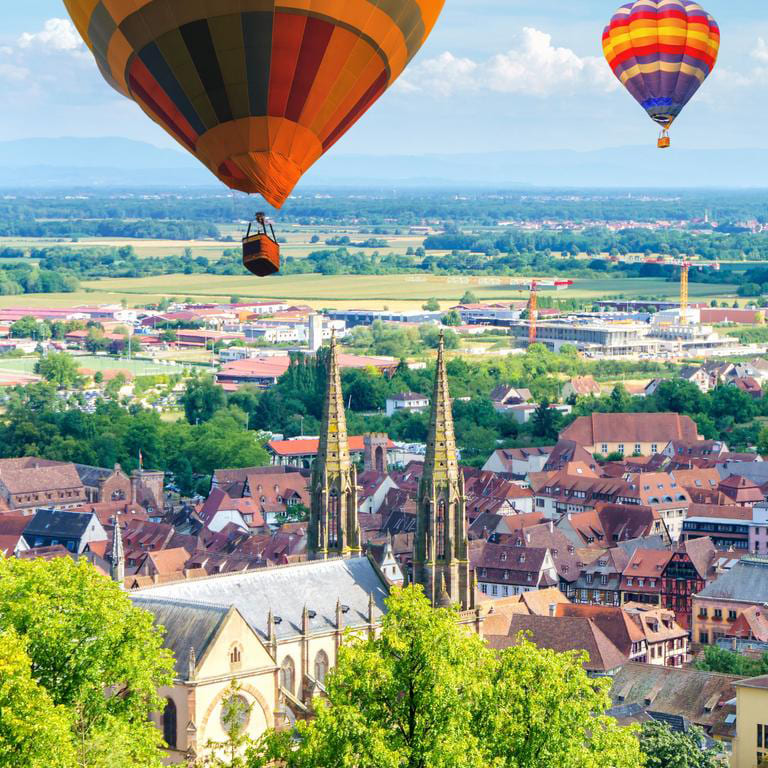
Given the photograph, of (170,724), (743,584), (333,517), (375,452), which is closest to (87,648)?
(170,724)

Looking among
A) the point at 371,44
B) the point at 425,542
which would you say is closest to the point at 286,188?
the point at 371,44

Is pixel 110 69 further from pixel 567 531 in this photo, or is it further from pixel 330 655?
pixel 567 531

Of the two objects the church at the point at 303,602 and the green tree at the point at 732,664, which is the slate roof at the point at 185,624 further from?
the green tree at the point at 732,664

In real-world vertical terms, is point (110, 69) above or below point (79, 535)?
above

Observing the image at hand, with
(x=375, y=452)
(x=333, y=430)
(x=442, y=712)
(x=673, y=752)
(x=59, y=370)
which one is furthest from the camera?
(x=59, y=370)

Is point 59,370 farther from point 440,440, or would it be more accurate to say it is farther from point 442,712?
point 442,712

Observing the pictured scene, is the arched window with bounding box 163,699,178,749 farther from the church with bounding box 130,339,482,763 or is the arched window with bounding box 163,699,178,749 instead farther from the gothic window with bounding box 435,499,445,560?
the gothic window with bounding box 435,499,445,560
